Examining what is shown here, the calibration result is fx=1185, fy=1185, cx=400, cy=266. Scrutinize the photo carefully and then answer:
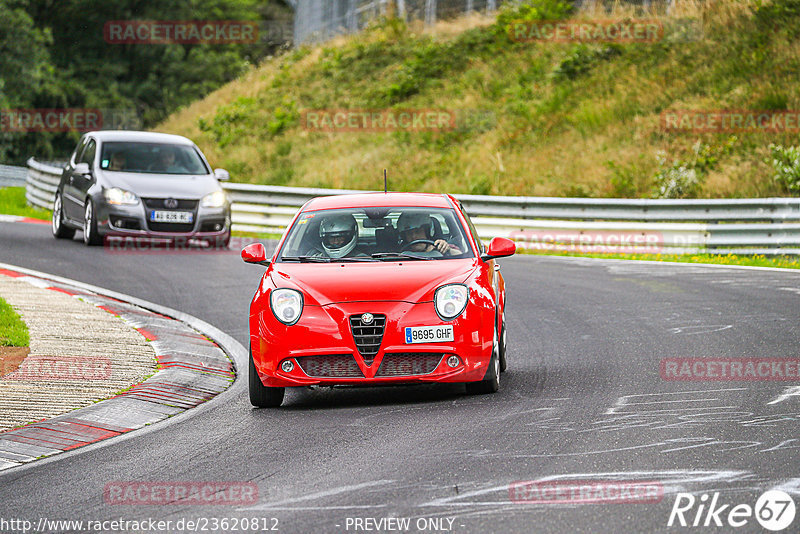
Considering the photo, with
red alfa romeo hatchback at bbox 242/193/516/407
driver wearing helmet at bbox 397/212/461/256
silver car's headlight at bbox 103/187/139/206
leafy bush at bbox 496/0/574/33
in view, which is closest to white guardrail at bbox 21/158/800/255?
silver car's headlight at bbox 103/187/139/206

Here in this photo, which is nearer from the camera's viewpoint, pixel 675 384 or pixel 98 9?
pixel 675 384

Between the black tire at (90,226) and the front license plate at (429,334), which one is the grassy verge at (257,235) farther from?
A: the front license plate at (429,334)

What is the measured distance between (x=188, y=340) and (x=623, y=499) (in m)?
6.34

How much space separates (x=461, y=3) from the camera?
40.6m

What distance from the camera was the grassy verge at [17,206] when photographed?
26.2m

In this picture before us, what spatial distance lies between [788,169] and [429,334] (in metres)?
15.8

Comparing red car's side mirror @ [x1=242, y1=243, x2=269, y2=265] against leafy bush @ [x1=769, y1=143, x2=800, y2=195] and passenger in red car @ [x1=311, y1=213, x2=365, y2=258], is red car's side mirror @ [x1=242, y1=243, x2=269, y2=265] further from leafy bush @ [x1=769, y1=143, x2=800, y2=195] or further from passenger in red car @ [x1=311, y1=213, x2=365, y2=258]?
leafy bush @ [x1=769, y1=143, x2=800, y2=195]

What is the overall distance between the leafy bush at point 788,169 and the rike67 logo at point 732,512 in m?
17.3

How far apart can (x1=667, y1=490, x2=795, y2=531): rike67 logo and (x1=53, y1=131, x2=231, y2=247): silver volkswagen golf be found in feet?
45.7

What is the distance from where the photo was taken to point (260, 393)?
8.55 meters

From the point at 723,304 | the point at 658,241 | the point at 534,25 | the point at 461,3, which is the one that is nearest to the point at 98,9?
the point at 461,3

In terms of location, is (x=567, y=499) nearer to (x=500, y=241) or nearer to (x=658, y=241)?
(x=500, y=241)

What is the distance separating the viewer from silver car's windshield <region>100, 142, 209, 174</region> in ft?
64.1

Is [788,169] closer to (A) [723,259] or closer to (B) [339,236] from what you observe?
(A) [723,259]
